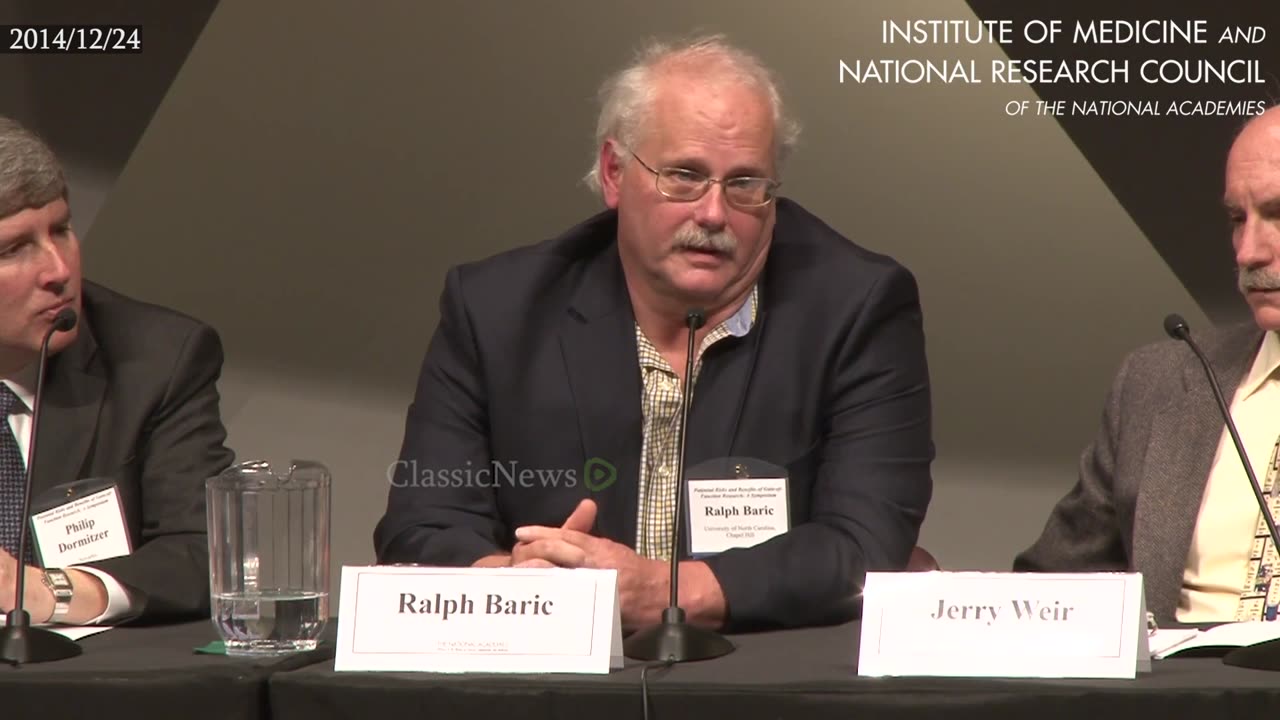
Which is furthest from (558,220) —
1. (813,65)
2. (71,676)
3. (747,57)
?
(71,676)

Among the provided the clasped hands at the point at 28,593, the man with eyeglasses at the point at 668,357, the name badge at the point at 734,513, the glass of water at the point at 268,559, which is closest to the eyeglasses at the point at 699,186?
the man with eyeglasses at the point at 668,357

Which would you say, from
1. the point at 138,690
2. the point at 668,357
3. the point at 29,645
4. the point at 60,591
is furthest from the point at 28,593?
the point at 668,357

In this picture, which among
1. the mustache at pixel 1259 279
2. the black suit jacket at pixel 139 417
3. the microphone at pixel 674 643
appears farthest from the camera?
the black suit jacket at pixel 139 417

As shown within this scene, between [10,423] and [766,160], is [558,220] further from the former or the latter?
[10,423]

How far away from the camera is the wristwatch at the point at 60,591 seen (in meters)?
2.39

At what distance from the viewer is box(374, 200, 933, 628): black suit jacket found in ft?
9.64

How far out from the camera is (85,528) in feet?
8.73

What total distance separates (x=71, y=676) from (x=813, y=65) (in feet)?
8.44

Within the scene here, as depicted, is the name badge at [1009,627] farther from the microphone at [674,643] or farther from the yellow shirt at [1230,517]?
the yellow shirt at [1230,517]

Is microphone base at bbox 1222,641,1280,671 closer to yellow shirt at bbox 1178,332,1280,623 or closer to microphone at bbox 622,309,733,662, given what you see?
microphone at bbox 622,309,733,662

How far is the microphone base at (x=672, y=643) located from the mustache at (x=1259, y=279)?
1237 millimetres

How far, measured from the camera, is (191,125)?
4.26 m

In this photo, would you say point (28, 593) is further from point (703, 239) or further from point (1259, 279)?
point (1259, 279)

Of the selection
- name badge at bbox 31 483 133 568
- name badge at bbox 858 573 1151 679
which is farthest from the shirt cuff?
name badge at bbox 858 573 1151 679
